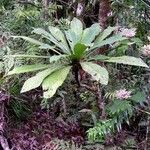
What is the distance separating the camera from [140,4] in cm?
299

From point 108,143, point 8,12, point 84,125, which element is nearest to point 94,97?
point 84,125

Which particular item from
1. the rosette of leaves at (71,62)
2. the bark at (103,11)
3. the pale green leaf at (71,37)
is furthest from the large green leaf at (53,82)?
the bark at (103,11)

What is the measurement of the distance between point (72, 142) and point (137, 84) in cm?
69

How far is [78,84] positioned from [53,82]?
0.35 metres

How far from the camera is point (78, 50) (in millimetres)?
2189

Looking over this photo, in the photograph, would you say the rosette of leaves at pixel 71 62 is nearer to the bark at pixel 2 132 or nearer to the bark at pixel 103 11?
the bark at pixel 103 11

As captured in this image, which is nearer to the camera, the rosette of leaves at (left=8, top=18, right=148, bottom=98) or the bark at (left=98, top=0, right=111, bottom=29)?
the rosette of leaves at (left=8, top=18, right=148, bottom=98)

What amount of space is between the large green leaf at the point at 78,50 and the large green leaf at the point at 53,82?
112 mm

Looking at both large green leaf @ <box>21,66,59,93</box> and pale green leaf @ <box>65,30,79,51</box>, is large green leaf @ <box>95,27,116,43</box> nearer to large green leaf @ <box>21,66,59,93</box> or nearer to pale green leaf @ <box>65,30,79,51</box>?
pale green leaf @ <box>65,30,79,51</box>

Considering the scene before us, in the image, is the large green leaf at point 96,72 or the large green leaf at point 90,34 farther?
the large green leaf at point 90,34

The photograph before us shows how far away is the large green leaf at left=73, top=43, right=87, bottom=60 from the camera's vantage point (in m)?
2.15

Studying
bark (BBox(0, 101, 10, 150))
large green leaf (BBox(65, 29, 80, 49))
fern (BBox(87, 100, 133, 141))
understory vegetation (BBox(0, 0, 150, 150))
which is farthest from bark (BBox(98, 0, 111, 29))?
bark (BBox(0, 101, 10, 150))

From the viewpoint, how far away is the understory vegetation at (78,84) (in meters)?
2.24

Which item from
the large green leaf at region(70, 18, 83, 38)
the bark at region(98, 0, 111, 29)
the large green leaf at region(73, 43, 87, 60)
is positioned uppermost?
the bark at region(98, 0, 111, 29)
